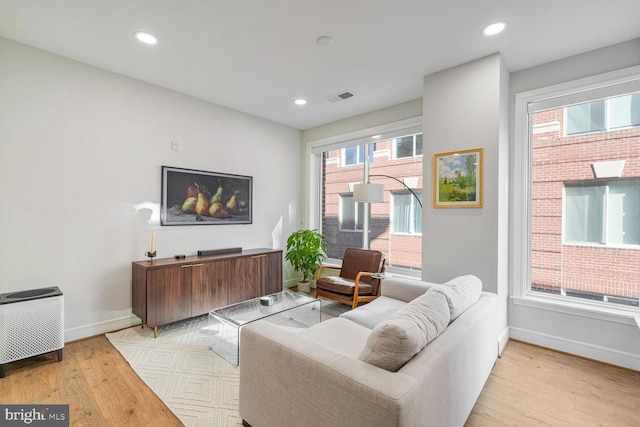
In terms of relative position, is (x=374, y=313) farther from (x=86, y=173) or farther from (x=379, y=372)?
(x=86, y=173)

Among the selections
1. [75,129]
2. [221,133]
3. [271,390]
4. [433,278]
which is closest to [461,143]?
[433,278]

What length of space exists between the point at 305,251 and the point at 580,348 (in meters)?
3.35

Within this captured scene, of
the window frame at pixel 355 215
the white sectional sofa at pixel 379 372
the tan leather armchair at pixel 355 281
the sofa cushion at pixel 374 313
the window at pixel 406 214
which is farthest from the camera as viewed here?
the window frame at pixel 355 215

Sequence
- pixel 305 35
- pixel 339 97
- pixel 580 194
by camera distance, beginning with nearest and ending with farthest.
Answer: pixel 305 35 < pixel 580 194 < pixel 339 97

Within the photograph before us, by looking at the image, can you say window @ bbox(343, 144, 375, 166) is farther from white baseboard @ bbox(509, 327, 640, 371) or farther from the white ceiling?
white baseboard @ bbox(509, 327, 640, 371)

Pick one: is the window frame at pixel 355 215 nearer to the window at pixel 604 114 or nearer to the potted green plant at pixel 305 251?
the potted green plant at pixel 305 251

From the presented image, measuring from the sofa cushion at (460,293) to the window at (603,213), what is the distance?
1.55 m

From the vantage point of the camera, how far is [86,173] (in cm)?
300

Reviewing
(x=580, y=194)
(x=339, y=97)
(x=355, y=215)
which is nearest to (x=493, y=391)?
(x=580, y=194)

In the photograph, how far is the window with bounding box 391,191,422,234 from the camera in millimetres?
4082

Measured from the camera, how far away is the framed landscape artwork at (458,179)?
9.36ft

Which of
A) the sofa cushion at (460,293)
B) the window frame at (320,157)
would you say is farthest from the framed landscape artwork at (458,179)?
the window frame at (320,157)

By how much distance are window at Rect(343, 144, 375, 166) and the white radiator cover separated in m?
4.01

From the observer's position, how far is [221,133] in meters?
4.13
